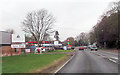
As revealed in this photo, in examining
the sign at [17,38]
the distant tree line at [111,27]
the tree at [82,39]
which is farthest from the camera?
the tree at [82,39]

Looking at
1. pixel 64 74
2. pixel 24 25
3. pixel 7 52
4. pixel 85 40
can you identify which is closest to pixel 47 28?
pixel 24 25

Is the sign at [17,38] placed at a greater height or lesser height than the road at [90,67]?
greater

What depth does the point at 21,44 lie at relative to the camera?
29359mm

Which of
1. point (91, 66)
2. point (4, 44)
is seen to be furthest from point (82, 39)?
point (91, 66)

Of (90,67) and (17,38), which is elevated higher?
(17,38)

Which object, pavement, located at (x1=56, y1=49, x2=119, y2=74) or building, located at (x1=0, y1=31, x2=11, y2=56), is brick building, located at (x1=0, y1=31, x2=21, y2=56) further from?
pavement, located at (x1=56, y1=49, x2=119, y2=74)

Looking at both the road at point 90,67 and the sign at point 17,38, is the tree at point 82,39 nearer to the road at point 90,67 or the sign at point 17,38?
the sign at point 17,38

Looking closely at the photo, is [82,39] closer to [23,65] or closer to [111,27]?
[111,27]

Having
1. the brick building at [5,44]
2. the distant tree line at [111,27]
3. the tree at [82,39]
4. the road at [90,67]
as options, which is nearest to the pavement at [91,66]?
the road at [90,67]

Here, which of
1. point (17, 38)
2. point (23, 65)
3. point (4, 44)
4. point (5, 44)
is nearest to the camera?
point (23, 65)

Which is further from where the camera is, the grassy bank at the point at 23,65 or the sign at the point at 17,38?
the sign at the point at 17,38

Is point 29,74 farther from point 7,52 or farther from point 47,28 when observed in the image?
point 47,28

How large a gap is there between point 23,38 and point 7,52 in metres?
5.82

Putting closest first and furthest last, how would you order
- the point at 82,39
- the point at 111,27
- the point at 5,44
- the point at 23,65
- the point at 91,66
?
the point at 91,66
the point at 23,65
the point at 5,44
the point at 111,27
the point at 82,39
